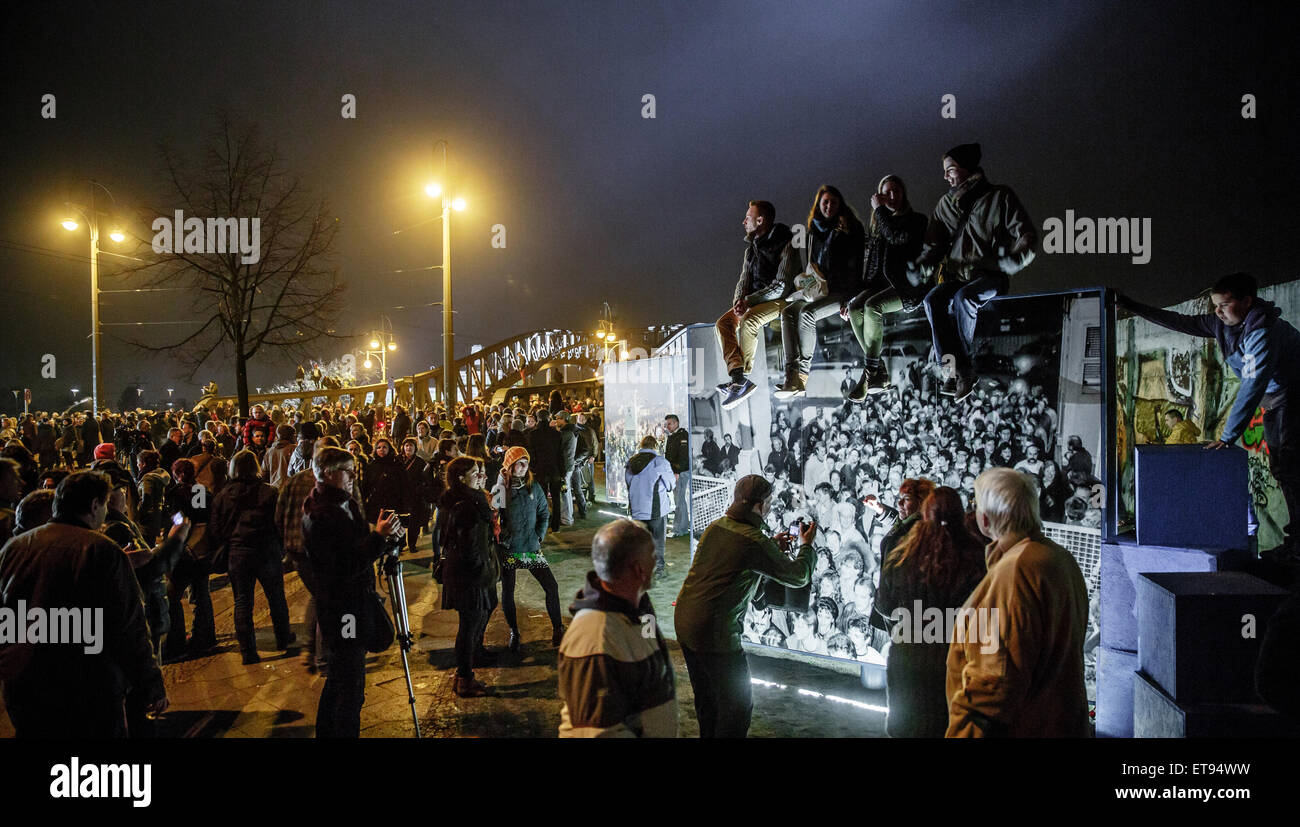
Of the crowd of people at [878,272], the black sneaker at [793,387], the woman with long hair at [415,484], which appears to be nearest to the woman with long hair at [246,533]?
the woman with long hair at [415,484]

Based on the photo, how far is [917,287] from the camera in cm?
465

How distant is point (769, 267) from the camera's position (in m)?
5.29

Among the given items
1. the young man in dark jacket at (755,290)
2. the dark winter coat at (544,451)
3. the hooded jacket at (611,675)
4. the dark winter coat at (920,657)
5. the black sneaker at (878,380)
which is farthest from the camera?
the dark winter coat at (544,451)

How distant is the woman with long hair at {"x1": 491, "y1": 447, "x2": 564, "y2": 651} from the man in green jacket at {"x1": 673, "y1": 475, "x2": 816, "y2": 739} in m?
2.54

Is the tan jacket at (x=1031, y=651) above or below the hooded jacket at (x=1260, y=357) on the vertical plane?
below

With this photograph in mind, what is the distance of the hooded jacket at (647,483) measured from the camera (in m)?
7.98

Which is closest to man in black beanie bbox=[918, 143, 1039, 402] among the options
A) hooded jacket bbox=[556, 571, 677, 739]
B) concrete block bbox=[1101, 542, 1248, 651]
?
concrete block bbox=[1101, 542, 1248, 651]

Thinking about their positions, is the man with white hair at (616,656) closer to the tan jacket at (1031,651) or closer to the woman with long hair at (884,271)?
the tan jacket at (1031,651)

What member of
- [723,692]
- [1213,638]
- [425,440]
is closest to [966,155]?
[1213,638]

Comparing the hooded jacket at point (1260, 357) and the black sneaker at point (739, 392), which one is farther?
the black sneaker at point (739, 392)

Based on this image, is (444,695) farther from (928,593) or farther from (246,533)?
(928,593)

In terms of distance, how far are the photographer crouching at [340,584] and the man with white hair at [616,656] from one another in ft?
7.12

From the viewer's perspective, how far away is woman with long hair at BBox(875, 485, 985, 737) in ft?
10.9
